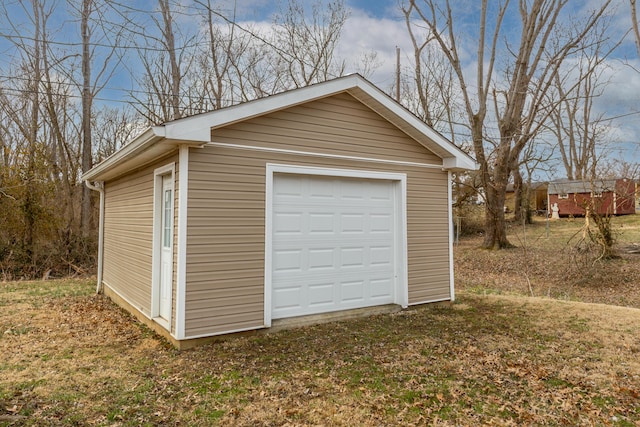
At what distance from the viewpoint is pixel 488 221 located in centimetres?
1548

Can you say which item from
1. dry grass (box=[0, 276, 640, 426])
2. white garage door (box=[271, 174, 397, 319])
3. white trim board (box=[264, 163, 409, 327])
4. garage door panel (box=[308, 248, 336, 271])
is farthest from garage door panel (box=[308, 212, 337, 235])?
dry grass (box=[0, 276, 640, 426])

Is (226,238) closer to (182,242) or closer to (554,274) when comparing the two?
(182,242)

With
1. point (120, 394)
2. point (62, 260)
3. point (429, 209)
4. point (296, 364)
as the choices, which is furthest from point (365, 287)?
point (62, 260)

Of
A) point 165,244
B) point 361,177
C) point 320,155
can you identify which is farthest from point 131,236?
point 361,177

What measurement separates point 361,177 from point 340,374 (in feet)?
10.0

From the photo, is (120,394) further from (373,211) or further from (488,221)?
(488,221)

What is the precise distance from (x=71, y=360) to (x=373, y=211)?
14.5 feet

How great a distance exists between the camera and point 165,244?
5.44 metres

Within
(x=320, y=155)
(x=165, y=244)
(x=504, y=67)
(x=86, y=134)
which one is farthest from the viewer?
(x=504, y=67)

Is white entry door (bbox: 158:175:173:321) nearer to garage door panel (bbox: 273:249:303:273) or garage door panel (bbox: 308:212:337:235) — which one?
garage door panel (bbox: 273:249:303:273)

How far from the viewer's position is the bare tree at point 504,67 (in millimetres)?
13750

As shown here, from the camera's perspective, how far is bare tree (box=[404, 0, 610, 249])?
13.8 m

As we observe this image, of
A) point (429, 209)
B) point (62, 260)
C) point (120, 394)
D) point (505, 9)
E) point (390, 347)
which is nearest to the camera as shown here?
point (120, 394)

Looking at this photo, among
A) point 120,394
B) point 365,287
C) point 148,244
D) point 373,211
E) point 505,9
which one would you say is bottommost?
point 120,394
